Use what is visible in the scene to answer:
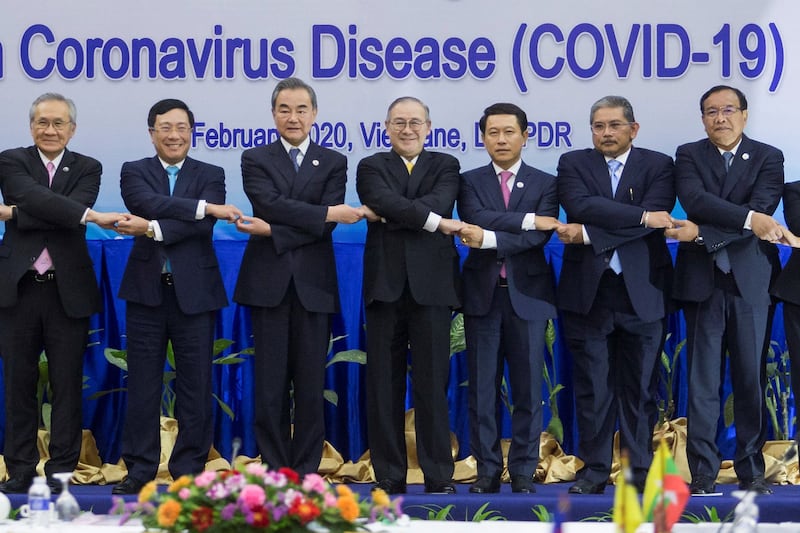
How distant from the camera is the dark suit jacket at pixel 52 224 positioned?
4.97m

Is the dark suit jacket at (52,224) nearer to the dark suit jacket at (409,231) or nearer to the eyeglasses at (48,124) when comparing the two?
the eyeglasses at (48,124)

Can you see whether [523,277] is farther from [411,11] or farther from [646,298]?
[411,11]

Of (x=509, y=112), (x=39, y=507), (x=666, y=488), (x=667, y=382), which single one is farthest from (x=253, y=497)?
(x=667, y=382)

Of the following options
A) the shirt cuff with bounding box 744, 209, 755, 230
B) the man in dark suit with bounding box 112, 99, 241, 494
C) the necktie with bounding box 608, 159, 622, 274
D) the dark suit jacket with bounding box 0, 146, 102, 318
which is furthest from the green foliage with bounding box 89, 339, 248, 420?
the shirt cuff with bounding box 744, 209, 755, 230

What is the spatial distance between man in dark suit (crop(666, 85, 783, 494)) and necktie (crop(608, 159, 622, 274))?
Result: 238 millimetres

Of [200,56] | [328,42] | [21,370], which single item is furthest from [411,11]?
[21,370]

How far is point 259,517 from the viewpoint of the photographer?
8.22ft

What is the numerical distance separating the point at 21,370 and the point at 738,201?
2.92 m

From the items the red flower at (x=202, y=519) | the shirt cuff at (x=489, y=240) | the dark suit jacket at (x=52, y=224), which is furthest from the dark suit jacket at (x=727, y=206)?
the red flower at (x=202, y=519)

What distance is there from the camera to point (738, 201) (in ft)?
16.4

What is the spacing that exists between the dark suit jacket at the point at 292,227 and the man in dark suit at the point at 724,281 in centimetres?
135

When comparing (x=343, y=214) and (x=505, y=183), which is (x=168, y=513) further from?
(x=505, y=183)

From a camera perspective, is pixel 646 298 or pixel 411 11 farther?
pixel 411 11

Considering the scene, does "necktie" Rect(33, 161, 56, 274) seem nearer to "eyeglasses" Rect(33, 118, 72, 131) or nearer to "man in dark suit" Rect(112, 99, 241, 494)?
"man in dark suit" Rect(112, 99, 241, 494)
